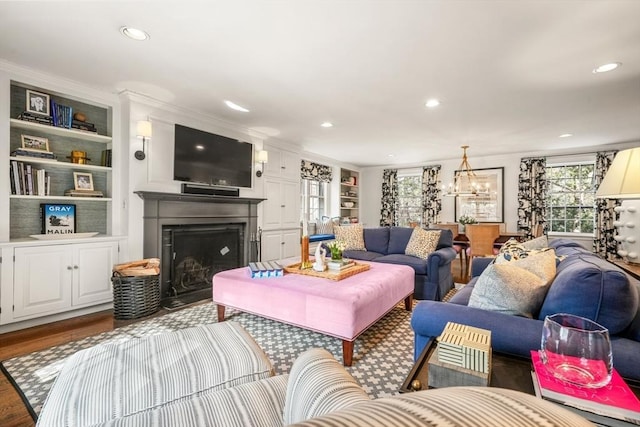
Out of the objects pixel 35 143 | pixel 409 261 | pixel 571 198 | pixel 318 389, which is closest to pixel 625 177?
pixel 318 389

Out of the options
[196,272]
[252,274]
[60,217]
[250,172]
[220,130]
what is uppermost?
[220,130]

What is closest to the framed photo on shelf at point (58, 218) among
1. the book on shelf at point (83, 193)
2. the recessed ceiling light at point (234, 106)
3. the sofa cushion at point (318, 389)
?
the book on shelf at point (83, 193)

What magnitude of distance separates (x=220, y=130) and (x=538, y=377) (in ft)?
14.0

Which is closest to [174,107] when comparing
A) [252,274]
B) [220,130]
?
[220,130]

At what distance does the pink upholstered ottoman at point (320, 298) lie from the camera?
6.90 ft

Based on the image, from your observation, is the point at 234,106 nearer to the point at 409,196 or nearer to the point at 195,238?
the point at 195,238

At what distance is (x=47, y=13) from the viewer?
1.96 m

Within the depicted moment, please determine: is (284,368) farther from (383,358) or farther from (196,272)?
(196,272)

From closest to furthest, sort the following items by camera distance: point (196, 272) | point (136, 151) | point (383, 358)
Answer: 1. point (383, 358)
2. point (136, 151)
3. point (196, 272)

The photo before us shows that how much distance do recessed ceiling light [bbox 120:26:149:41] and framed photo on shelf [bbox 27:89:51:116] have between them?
59.2 inches

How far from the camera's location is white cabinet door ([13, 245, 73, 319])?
2664mm

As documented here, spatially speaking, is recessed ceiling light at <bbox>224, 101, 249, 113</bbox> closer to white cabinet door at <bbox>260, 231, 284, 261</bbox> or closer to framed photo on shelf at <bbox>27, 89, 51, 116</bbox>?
framed photo on shelf at <bbox>27, 89, 51, 116</bbox>

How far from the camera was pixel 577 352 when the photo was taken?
965mm

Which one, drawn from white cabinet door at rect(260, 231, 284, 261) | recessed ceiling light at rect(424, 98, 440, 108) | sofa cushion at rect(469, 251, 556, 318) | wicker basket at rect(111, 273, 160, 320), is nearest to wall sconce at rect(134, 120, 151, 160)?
wicker basket at rect(111, 273, 160, 320)
